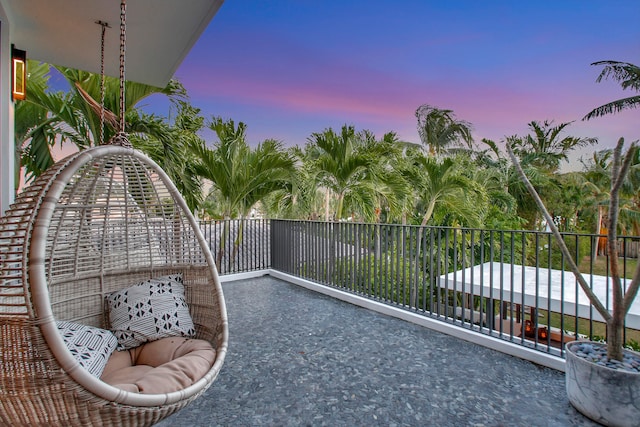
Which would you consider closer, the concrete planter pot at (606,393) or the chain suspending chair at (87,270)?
the chain suspending chair at (87,270)

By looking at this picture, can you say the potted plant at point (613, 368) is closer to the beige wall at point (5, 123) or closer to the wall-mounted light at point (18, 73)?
the beige wall at point (5, 123)

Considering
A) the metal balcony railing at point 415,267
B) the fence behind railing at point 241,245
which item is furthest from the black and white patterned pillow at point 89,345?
the fence behind railing at point 241,245

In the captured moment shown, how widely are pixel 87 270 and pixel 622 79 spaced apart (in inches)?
524

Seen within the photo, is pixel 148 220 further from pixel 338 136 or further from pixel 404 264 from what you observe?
pixel 338 136

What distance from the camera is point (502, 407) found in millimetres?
2129

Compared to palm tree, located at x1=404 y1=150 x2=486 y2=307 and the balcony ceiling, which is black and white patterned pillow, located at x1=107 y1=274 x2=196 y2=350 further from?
palm tree, located at x1=404 y1=150 x2=486 y2=307

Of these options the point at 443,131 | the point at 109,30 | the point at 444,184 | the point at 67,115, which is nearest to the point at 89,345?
the point at 109,30

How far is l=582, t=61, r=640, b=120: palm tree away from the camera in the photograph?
9375mm

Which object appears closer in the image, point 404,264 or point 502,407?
point 502,407

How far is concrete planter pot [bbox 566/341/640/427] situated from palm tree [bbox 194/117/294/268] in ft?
15.9

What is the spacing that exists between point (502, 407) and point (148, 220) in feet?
8.88

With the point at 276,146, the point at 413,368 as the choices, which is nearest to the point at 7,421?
the point at 413,368

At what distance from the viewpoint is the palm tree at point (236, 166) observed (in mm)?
5812

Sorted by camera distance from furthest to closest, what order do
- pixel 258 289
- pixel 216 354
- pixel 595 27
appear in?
1. pixel 595 27
2. pixel 258 289
3. pixel 216 354
